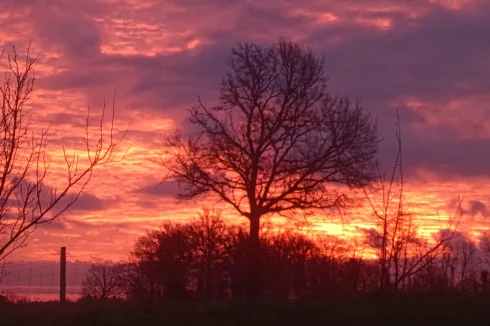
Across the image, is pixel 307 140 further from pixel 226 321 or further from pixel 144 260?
pixel 226 321

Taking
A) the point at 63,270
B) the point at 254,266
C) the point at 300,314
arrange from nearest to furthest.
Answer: the point at 300,314, the point at 63,270, the point at 254,266

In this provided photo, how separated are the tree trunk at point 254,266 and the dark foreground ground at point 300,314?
30.7ft

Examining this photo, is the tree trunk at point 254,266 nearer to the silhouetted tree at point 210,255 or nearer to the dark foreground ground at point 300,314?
the silhouetted tree at point 210,255

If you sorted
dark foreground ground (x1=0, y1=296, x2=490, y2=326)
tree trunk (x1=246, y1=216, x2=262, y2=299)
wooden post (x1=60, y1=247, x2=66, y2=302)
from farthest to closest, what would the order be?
1. tree trunk (x1=246, y1=216, x2=262, y2=299)
2. wooden post (x1=60, y1=247, x2=66, y2=302)
3. dark foreground ground (x1=0, y1=296, x2=490, y2=326)

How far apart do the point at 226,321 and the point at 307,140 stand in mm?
14602

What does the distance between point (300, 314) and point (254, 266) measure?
11653 millimetres

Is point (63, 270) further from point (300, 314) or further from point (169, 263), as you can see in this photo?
point (300, 314)

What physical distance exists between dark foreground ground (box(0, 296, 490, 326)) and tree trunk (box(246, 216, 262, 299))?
30.7ft

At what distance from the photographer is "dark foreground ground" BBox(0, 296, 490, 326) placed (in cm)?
1503

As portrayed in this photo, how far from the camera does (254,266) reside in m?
27.3

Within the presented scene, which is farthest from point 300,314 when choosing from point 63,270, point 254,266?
point 254,266

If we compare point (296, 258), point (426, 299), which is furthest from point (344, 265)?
point (426, 299)

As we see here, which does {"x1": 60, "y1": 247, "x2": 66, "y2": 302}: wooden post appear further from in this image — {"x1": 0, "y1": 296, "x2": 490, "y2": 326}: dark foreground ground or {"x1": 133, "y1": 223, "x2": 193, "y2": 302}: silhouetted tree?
{"x1": 0, "y1": 296, "x2": 490, "y2": 326}: dark foreground ground

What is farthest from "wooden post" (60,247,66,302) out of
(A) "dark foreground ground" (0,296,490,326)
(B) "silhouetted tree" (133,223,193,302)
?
(A) "dark foreground ground" (0,296,490,326)
